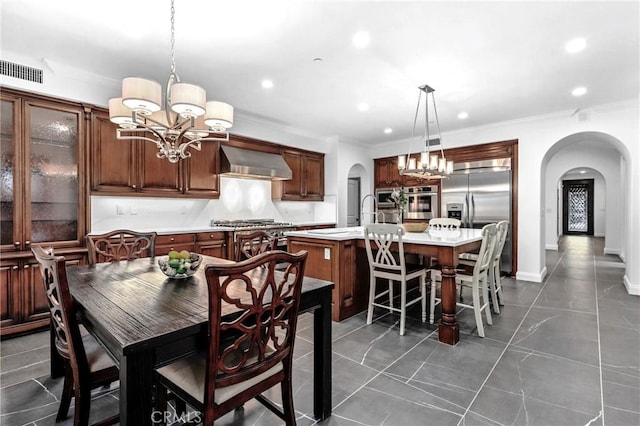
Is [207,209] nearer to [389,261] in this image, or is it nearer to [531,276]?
[389,261]

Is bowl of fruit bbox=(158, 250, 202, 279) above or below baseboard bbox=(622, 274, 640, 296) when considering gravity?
above

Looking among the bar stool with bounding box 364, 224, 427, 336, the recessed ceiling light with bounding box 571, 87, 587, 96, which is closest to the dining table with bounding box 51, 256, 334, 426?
the bar stool with bounding box 364, 224, 427, 336

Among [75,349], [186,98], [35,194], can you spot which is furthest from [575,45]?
[35,194]

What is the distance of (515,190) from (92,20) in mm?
5811

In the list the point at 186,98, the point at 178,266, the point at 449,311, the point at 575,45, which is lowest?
the point at 449,311

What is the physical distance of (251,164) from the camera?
4.77 metres

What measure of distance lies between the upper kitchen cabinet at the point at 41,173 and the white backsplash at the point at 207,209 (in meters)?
0.46

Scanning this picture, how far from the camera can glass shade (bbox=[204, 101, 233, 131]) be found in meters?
2.23

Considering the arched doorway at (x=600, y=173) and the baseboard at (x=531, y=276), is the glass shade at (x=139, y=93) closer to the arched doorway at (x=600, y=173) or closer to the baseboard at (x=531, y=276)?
the baseboard at (x=531, y=276)

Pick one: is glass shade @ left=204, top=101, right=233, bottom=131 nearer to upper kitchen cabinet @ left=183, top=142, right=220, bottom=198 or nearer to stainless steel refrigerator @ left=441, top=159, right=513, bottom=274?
upper kitchen cabinet @ left=183, top=142, right=220, bottom=198

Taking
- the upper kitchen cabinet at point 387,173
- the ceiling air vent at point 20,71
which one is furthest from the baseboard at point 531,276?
the ceiling air vent at point 20,71

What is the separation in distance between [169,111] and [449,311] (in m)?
2.79

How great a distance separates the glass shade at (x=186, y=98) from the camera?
6.12 ft

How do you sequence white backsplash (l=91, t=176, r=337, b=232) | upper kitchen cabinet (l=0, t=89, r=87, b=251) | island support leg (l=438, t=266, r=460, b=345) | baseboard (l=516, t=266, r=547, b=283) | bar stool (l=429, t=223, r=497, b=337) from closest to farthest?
island support leg (l=438, t=266, r=460, b=345) → bar stool (l=429, t=223, r=497, b=337) → upper kitchen cabinet (l=0, t=89, r=87, b=251) → white backsplash (l=91, t=176, r=337, b=232) → baseboard (l=516, t=266, r=547, b=283)
